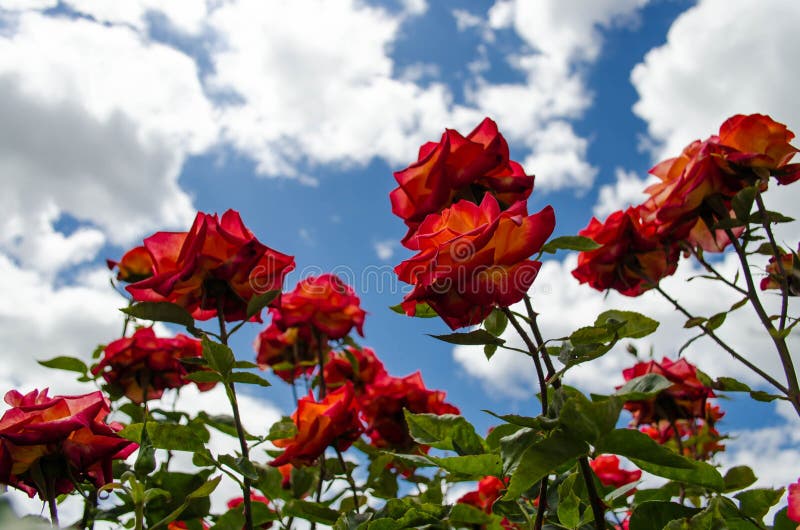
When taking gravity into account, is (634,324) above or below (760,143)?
below

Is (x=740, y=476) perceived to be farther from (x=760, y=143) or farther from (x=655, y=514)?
(x=760, y=143)

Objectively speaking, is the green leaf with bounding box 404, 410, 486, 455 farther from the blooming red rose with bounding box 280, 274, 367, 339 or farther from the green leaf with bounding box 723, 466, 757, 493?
the blooming red rose with bounding box 280, 274, 367, 339

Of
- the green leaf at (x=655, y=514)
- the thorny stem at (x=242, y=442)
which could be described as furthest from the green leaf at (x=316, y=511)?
the green leaf at (x=655, y=514)

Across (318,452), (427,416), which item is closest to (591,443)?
(427,416)

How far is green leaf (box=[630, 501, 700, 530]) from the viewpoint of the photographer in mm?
1268

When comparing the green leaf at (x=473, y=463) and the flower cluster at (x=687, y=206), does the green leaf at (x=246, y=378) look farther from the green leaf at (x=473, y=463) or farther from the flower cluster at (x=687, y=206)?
A: the flower cluster at (x=687, y=206)

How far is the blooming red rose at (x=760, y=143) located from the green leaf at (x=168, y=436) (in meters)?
1.74

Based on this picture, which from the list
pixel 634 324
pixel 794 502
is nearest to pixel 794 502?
pixel 794 502

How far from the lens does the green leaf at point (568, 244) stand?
1.37m

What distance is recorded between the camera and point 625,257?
224 centimetres

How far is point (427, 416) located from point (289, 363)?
1.91m

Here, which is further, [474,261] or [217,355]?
[217,355]

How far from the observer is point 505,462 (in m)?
0.96

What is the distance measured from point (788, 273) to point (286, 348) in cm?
223
